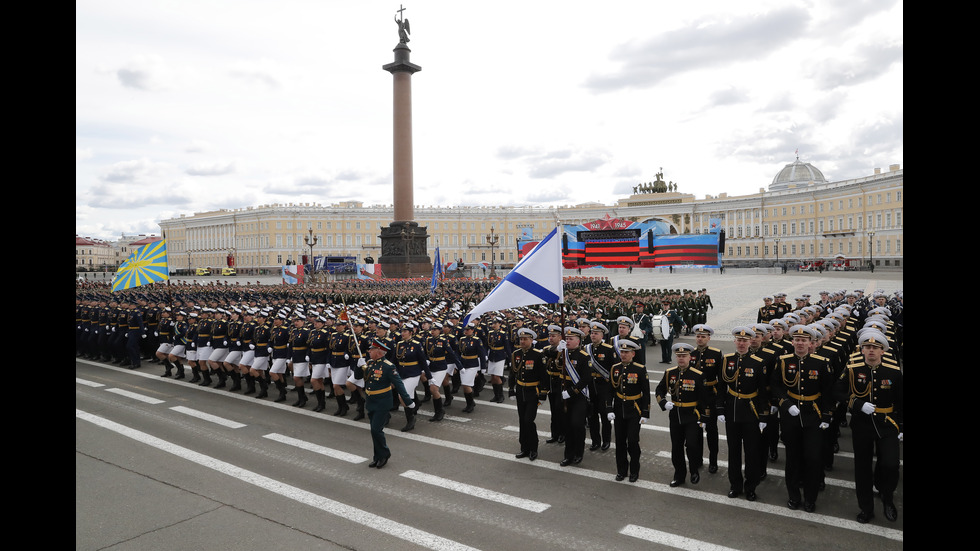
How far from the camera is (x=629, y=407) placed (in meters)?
7.05

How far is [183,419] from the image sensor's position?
10.5 metres

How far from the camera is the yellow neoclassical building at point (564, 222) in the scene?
3319 inches

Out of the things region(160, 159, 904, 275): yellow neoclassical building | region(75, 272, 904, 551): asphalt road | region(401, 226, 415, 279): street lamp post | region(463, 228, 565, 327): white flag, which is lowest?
region(75, 272, 904, 551): asphalt road

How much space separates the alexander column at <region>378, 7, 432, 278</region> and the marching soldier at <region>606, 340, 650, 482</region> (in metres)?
34.8

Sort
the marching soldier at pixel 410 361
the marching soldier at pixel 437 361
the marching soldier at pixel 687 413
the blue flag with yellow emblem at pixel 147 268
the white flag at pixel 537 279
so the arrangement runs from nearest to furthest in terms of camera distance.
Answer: the marching soldier at pixel 687 413, the white flag at pixel 537 279, the marching soldier at pixel 410 361, the marching soldier at pixel 437 361, the blue flag with yellow emblem at pixel 147 268

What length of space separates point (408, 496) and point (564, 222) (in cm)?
10741

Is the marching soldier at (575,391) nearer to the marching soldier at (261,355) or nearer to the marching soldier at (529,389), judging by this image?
the marching soldier at (529,389)

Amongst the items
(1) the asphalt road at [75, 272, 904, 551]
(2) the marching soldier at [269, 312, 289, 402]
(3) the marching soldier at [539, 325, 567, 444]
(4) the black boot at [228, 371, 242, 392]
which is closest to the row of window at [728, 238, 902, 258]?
(3) the marching soldier at [539, 325, 567, 444]

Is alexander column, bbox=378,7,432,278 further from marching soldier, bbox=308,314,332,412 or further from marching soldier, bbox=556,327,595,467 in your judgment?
marching soldier, bbox=556,327,595,467

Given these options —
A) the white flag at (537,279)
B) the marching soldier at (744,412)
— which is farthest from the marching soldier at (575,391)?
the marching soldier at (744,412)

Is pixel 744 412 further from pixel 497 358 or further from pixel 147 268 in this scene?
pixel 147 268

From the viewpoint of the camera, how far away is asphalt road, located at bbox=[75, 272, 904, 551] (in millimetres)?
5727

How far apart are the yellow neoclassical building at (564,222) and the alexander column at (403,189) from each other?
45.1 meters
